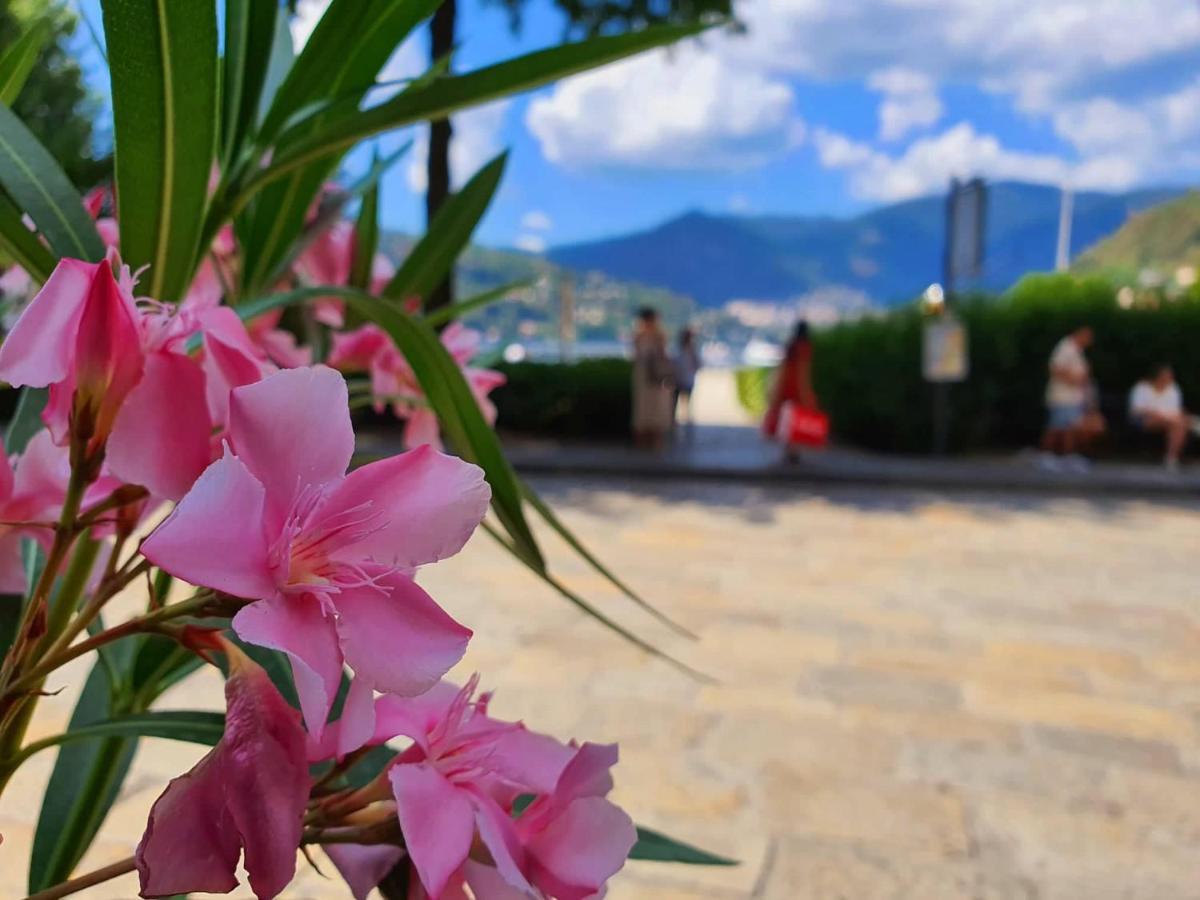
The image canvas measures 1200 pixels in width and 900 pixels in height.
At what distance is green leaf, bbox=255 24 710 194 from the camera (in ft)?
1.98

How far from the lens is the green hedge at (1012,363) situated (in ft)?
34.8

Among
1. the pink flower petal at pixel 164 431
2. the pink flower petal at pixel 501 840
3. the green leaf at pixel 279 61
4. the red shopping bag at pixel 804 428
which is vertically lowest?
the red shopping bag at pixel 804 428

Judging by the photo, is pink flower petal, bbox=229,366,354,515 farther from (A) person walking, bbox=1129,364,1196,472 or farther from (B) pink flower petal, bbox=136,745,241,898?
(A) person walking, bbox=1129,364,1196,472

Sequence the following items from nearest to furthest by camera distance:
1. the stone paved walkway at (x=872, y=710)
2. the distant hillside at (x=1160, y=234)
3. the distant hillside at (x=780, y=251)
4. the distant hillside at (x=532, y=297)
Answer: the distant hillside at (x=532, y=297) < the stone paved walkway at (x=872, y=710) < the distant hillside at (x=1160, y=234) < the distant hillside at (x=780, y=251)

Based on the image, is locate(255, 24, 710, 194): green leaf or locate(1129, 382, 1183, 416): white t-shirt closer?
locate(255, 24, 710, 194): green leaf

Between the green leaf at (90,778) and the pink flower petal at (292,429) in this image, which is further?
the green leaf at (90,778)

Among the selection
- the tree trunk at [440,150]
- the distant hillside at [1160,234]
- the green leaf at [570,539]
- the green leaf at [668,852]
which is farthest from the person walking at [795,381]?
the distant hillside at [1160,234]

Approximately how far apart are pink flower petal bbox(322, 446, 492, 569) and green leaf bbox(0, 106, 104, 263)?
31cm

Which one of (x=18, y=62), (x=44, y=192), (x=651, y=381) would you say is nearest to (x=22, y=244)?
(x=44, y=192)

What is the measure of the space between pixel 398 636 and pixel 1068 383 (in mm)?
10340

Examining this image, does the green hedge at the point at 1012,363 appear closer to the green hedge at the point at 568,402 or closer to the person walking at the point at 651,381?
the person walking at the point at 651,381

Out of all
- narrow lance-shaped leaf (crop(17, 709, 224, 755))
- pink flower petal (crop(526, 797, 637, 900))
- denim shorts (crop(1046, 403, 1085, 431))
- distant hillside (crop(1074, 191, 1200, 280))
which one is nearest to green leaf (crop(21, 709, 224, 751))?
narrow lance-shaped leaf (crop(17, 709, 224, 755))

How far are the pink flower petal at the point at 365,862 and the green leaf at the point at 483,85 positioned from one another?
386mm

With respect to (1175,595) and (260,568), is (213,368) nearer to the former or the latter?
(260,568)
